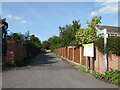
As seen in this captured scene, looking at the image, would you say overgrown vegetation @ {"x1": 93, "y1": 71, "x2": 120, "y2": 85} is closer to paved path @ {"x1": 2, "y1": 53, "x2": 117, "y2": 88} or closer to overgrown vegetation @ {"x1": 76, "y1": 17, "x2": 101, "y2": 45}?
paved path @ {"x1": 2, "y1": 53, "x2": 117, "y2": 88}

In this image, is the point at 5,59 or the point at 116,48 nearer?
the point at 116,48

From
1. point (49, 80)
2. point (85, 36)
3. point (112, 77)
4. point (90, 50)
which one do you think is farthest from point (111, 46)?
point (85, 36)

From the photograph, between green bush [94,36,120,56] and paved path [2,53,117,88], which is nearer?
paved path [2,53,117,88]

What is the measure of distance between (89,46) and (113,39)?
4.74m

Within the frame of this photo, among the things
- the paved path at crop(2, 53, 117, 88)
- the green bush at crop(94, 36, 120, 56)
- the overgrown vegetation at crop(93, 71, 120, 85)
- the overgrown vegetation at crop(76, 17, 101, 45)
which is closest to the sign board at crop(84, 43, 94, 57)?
the green bush at crop(94, 36, 120, 56)

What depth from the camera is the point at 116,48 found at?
54.7 feet

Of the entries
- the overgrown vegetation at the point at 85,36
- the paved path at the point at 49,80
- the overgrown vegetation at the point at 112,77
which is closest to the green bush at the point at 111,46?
the overgrown vegetation at the point at 112,77

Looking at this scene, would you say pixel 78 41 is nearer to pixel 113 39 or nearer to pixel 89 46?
pixel 89 46

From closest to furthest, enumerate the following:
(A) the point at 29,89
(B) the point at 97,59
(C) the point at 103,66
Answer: (A) the point at 29,89 < (C) the point at 103,66 < (B) the point at 97,59

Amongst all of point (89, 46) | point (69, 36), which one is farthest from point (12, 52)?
point (69, 36)

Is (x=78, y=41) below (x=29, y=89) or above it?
above

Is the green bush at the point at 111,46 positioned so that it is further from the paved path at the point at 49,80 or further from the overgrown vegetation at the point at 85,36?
the overgrown vegetation at the point at 85,36

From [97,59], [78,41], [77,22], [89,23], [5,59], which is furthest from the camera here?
[77,22]

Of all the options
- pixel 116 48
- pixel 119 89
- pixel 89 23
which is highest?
pixel 89 23
